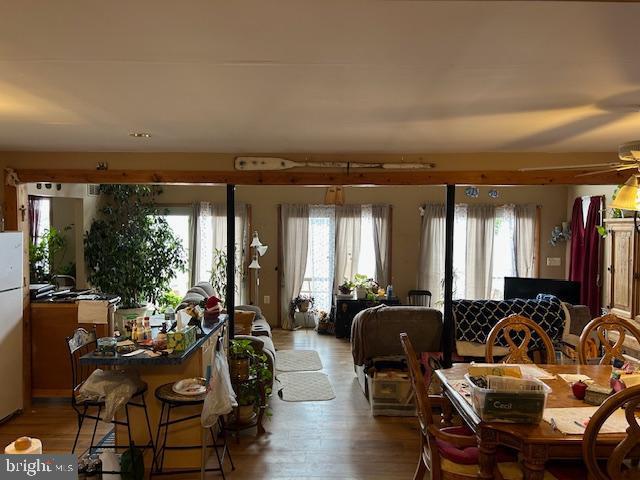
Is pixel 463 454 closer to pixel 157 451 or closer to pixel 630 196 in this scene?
pixel 630 196

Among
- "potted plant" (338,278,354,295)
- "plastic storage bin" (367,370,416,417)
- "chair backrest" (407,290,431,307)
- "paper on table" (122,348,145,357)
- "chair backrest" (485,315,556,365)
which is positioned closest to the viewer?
"paper on table" (122,348,145,357)

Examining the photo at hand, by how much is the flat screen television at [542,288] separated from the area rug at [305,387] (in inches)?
122

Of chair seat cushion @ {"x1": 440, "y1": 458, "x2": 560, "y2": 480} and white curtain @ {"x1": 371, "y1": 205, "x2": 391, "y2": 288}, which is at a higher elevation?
white curtain @ {"x1": 371, "y1": 205, "x2": 391, "y2": 288}

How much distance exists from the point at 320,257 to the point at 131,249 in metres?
3.00

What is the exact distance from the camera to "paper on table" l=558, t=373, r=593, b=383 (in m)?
3.00

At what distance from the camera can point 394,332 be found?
476 centimetres

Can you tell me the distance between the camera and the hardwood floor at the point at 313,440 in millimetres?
3516

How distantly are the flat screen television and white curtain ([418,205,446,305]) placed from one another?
1339 millimetres

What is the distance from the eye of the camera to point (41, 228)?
719cm

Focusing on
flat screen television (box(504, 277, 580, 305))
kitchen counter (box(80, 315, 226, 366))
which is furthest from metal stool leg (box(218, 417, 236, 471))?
flat screen television (box(504, 277, 580, 305))

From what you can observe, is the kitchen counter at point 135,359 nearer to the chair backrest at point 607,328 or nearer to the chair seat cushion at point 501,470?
the chair seat cushion at point 501,470

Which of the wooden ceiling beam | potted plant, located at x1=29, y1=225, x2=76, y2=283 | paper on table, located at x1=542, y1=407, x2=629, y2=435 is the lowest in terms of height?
paper on table, located at x1=542, y1=407, x2=629, y2=435

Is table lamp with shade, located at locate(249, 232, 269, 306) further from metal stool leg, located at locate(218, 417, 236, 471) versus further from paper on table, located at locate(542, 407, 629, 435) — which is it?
paper on table, located at locate(542, 407, 629, 435)

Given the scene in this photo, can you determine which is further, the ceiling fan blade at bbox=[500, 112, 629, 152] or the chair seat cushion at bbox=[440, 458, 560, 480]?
the ceiling fan blade at bbox=[500, 112, 629, 152]
